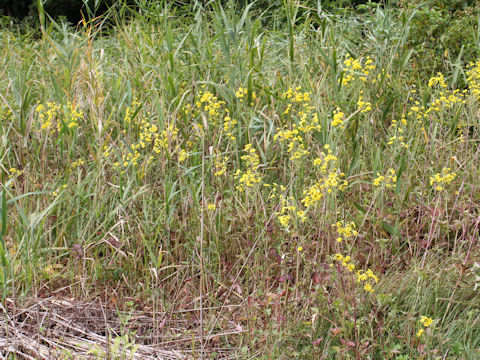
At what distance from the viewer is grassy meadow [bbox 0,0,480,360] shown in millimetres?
2184

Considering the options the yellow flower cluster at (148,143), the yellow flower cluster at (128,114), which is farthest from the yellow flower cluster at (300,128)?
the yellow flower cluster at (128,114)

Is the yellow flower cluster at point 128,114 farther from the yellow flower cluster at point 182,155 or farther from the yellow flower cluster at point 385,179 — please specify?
the yellow flower cluster at point 385,179

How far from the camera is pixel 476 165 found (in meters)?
2.96

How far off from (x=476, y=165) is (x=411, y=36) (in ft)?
4.63

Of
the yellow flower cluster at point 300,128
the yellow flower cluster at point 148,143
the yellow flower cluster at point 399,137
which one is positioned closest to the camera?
the yellow flower cluster at point 300,128

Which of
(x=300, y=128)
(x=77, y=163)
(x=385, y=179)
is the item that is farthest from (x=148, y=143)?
(x=385, y=179)

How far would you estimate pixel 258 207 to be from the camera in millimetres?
2846

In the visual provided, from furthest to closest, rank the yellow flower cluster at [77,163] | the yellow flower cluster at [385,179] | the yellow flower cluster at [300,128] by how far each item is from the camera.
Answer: the yellow flower cluster at [77,163]
the yellow flower cluster at [300,128]
the yellow flower cluster at [385,179]

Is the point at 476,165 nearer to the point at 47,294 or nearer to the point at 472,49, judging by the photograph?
the point at 472,49

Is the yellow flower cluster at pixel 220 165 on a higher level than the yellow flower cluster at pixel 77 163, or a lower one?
higher

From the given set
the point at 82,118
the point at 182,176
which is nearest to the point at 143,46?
the point at 82,118

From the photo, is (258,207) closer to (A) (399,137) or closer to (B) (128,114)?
(A) (399,137)

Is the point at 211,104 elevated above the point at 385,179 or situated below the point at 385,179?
above

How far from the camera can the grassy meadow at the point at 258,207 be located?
7.16 feet
